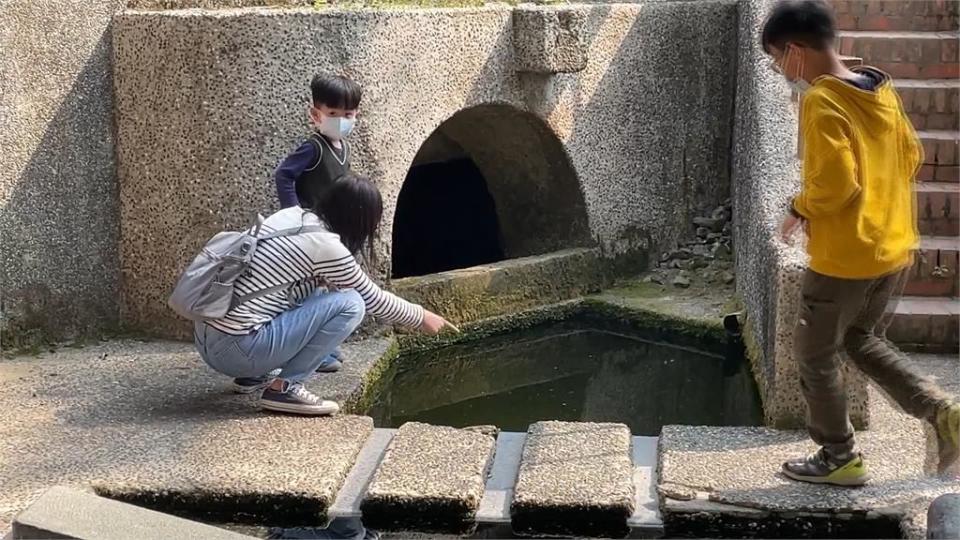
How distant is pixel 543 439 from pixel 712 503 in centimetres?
67

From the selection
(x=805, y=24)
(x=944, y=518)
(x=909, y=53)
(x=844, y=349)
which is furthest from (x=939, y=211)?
(x=944, y=518)

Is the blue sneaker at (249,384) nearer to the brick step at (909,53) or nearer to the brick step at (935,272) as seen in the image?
the brick step at (935,272)

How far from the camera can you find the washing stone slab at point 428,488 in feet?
11.5

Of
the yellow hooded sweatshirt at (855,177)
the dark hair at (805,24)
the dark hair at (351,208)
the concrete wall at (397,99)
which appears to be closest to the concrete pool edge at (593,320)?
the concrete wall at (397,99)

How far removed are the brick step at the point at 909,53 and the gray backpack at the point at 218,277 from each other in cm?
356

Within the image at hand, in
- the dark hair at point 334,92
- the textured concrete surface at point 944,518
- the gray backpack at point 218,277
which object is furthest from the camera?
the dark hair at point 334,92

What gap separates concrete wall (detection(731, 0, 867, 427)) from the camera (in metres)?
4.00

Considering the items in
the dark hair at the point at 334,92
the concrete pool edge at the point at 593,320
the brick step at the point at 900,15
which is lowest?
the concrete pool edge at the point at 593,320

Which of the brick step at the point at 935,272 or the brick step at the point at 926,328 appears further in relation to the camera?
the brick step at the point at 935,272

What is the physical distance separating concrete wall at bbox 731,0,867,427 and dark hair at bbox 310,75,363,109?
5.20ft

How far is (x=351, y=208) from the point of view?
13.2ft

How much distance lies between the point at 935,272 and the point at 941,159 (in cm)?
70

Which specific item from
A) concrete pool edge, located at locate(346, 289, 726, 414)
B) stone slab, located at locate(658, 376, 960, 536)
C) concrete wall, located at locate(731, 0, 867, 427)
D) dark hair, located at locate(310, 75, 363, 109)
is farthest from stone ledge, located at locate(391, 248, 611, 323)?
stone slab, located at locate(658, 376, 960, 536)

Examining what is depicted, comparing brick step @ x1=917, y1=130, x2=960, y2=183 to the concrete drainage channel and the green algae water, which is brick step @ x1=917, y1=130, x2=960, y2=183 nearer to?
the green algae water
